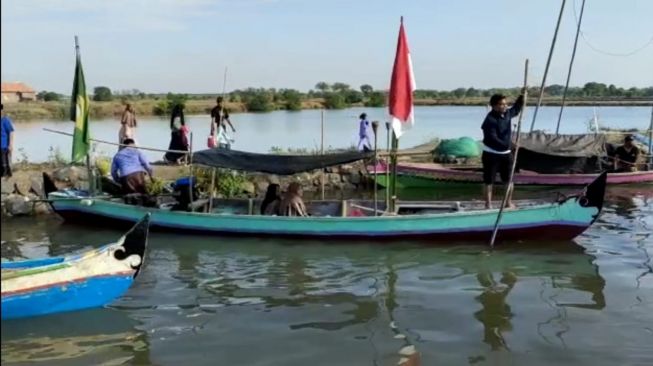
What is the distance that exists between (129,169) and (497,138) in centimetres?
Answer: 603

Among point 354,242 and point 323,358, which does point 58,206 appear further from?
point 323,358

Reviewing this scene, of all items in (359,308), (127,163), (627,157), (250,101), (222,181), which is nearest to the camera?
(359,308)

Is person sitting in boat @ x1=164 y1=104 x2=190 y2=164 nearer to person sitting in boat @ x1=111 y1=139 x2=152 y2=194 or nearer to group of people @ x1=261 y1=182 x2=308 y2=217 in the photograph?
person sitting in boat @ x1=111 y1=139 x2=152 y2=194

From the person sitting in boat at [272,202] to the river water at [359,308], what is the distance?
1.85 feet

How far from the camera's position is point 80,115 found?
10531mm

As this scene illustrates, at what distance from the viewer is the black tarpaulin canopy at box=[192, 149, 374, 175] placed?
10992 millimetres

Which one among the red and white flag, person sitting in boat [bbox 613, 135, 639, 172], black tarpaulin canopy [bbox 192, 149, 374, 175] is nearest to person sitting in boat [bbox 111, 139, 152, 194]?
black tarpaulin canopy [bbox 192, 149, 374, 175]

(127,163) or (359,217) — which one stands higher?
(127,163)

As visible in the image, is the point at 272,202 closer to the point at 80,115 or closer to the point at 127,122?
the point at 80,115

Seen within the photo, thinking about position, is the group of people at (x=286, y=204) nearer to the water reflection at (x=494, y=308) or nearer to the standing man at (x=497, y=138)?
the standing man at (x=497, y=138)

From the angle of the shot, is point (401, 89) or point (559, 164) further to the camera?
point (559, 164)

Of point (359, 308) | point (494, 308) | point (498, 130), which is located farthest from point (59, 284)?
point (498, 130)

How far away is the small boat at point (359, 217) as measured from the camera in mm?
10192

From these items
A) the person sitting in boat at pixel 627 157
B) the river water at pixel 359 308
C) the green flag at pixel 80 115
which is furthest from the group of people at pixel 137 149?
the person sitting in boat at pixel 627 157
